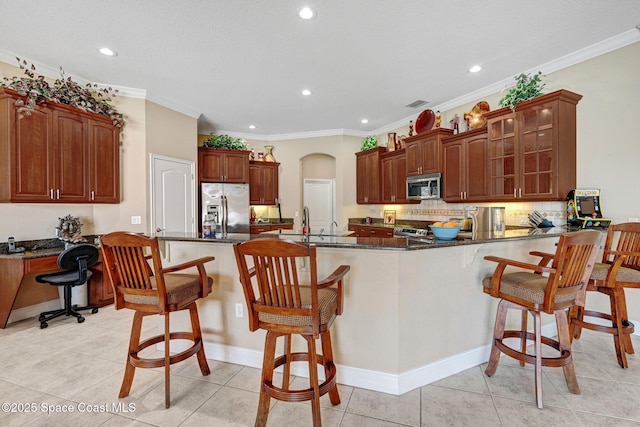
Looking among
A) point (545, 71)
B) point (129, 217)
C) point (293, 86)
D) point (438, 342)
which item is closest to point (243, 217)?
point (129, 217)

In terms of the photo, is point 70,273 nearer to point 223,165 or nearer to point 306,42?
point 223,165

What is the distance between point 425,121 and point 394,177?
3.77 ft

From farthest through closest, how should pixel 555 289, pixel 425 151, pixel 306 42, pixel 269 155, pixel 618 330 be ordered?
pixel 269 155 → pixel 425 151 → pixel 306 42 → pixel 618 330 → pixel 555 289

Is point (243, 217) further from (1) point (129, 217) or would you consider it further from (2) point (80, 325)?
(2) point (80, 325)

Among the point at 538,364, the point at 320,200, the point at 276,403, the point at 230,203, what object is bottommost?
the point at 276,403

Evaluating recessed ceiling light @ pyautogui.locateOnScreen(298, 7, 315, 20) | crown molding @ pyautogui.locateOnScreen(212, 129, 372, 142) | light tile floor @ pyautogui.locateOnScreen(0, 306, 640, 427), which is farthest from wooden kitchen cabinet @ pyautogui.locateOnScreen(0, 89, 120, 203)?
recessed ceiling light @ pyautogui.locateOnScreen(298, 7, 315, 20)

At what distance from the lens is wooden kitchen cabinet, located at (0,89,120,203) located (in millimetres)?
3068


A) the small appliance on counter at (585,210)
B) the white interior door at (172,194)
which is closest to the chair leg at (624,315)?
the small appliance on counter at (585,210)

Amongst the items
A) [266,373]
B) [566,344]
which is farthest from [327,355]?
[566,344]

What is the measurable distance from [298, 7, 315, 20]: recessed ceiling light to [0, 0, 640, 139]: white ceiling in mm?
51

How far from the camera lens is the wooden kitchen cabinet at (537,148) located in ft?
10.6

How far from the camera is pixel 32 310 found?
3.53 metres

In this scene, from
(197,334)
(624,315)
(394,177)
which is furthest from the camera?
(394,177)

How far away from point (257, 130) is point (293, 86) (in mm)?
2580
